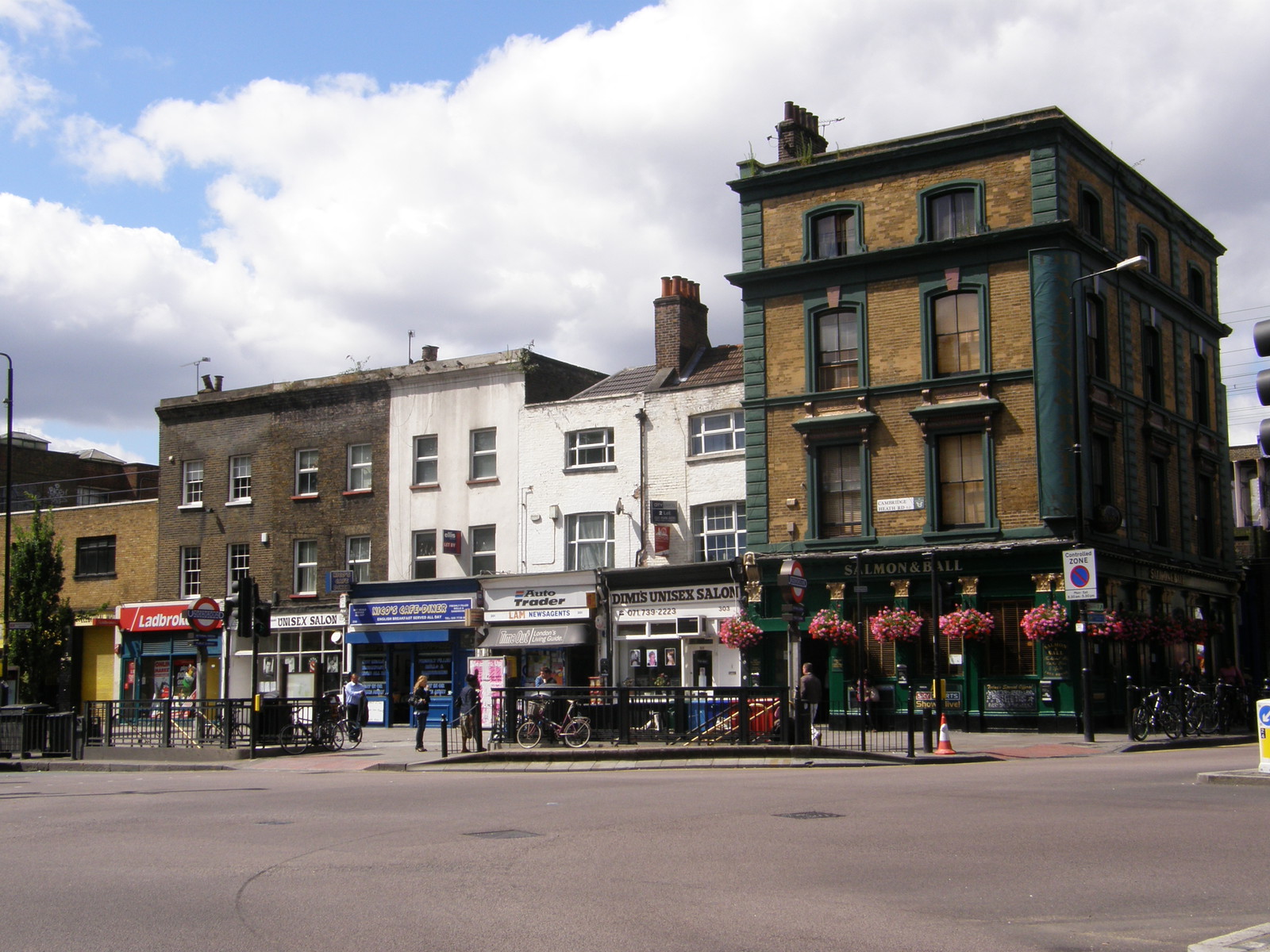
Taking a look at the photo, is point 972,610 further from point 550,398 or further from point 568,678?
point 550,398

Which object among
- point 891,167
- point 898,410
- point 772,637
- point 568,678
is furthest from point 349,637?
point 891,167

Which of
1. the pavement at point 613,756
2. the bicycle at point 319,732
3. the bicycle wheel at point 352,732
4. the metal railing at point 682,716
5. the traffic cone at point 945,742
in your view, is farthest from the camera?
the bicycle wheel at point 352,732

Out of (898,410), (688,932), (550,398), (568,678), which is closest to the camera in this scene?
(688,932)

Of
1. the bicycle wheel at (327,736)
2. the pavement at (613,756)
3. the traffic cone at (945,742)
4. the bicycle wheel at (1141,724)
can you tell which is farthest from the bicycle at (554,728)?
the bicycle wheel at (1141,724)

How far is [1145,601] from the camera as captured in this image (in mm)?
32906

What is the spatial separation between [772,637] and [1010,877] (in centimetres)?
2265

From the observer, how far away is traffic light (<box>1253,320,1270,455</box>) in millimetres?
10070

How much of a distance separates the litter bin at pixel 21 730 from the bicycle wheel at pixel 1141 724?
2162 cm

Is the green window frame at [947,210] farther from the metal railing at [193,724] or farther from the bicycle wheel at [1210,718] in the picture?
the metal railing at [193,724]

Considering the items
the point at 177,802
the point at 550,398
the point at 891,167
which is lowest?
the point at 177,802

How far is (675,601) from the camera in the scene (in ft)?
113

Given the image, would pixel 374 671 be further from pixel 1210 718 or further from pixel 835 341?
pixel 1210 718

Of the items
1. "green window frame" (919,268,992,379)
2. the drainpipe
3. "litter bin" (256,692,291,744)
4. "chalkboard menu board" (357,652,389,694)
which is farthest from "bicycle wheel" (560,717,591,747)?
"chalkboard menu board" (357,652,389,694)

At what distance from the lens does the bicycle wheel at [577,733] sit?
24.2 metres
